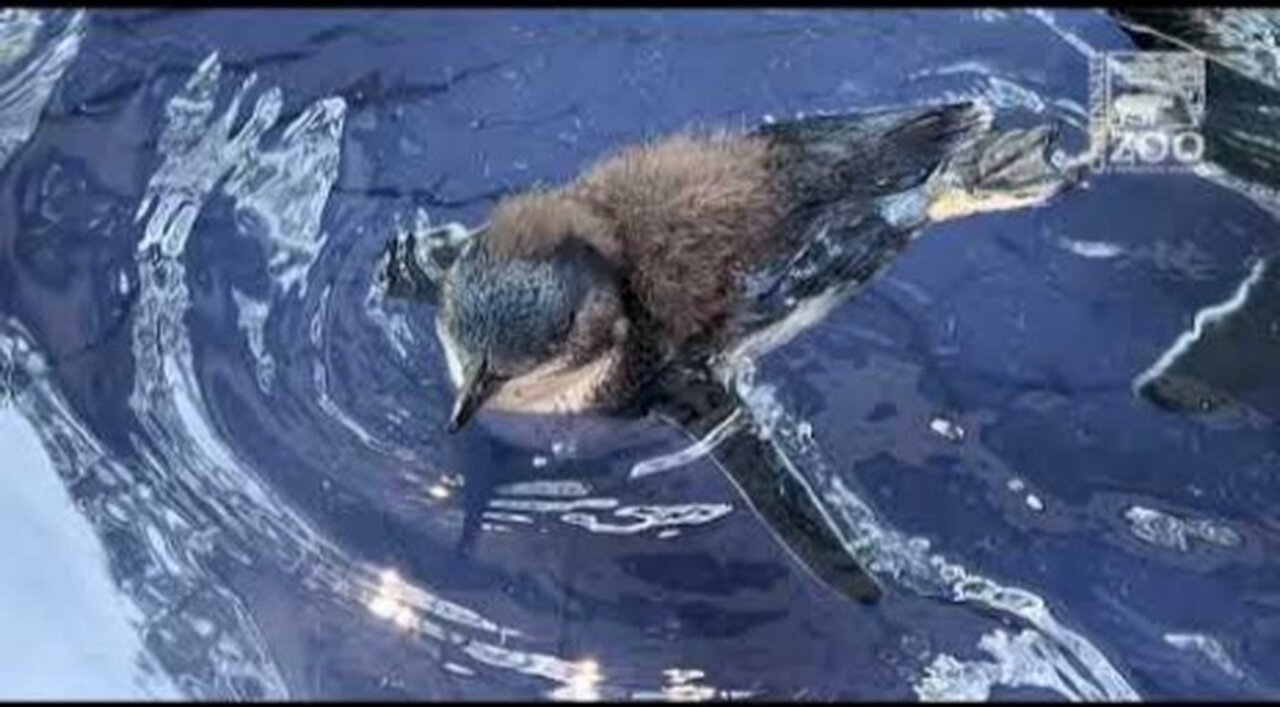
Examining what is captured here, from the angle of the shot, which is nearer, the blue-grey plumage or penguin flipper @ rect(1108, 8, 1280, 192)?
the blue-grey plumage

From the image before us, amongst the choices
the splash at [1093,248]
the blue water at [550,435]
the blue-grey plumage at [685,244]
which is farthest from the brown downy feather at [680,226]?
the splash at [1093,248]

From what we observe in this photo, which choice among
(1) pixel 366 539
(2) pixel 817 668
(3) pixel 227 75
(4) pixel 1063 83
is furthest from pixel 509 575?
(4) pixel 1063 83

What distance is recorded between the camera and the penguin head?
5.06ft

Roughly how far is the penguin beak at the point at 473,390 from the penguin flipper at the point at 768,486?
7.8 inches

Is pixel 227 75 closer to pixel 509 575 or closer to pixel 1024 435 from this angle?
pixel 509 575

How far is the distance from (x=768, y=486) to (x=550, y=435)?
177 millimetres

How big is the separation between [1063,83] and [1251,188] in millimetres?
204

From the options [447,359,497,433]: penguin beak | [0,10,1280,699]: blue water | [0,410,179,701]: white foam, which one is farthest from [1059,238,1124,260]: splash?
[0,410,179,701]: white foam

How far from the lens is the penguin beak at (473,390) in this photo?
5.04 feet

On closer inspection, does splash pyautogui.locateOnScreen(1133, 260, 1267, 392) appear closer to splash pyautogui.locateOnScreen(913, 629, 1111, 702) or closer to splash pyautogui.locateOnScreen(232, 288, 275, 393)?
splash pyautogui.locateOnScreen(913, 629, 1111, 702)

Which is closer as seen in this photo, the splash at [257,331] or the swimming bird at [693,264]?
the swimming bird at [693,264]

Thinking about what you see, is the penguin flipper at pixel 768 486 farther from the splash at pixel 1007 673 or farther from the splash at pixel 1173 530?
the splash at pixel 1173 530

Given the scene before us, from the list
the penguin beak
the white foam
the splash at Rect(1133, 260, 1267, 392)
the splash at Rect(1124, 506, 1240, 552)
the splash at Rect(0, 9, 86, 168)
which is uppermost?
the splash at Rect(0, 9, 86, 168)

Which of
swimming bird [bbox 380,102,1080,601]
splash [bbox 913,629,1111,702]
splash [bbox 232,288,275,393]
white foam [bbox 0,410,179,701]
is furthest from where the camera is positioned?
splash [bbox 232,288,275,393]
